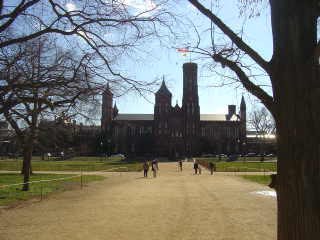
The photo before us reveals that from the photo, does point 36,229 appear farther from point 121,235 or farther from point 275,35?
point 275,35

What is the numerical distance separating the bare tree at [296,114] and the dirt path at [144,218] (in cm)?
713

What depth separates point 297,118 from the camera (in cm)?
412

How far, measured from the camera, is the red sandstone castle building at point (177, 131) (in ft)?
425

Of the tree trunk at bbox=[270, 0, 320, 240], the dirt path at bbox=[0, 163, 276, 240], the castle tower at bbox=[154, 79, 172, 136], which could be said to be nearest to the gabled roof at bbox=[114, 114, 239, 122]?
the castle tower at bbox=[154, 79, 172, 136]

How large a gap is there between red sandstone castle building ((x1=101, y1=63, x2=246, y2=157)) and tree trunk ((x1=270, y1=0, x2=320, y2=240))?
11778 centimetres

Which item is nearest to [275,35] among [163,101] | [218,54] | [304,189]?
[218,54]

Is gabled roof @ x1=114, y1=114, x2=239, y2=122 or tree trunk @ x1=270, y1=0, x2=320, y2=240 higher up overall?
gabled roof @ x1=114, y1=114, x2=239, y2=122

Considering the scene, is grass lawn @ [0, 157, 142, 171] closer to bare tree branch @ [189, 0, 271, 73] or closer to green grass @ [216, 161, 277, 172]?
green grass @ [216, 161, 277, 172]

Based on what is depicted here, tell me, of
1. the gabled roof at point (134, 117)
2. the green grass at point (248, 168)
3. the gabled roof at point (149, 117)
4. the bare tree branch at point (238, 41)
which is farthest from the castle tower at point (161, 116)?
the bare tree branch at point (238, 41)

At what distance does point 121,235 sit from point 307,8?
334 inches

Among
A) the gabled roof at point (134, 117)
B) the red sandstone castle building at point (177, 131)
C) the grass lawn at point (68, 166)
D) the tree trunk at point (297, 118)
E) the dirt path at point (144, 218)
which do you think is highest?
the gabled roof at point (134, 117)

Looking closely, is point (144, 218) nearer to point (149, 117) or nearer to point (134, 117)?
point (149, 117)

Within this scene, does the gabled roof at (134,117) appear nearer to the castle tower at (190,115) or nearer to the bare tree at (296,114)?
the castle tower at (190,115)

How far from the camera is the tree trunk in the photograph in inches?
159
